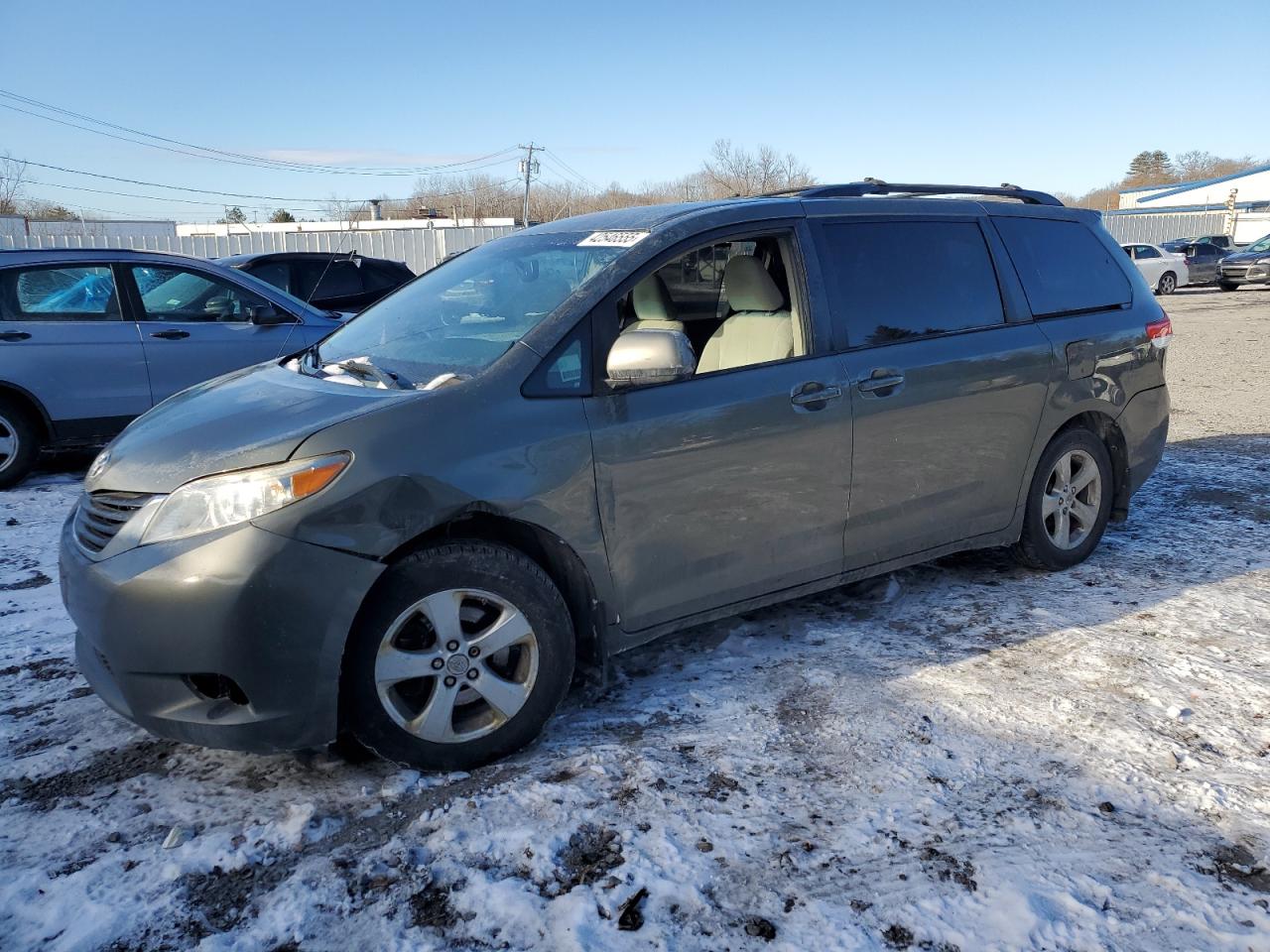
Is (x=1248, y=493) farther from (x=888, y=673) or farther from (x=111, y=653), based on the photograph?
(x=111, y=653)

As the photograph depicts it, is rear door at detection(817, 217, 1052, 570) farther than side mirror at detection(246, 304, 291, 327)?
No

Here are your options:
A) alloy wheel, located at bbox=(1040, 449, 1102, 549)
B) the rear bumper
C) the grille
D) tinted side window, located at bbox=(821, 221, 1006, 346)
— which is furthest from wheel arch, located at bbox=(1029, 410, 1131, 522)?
the grille

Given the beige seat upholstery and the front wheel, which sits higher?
the beige seat upholstery

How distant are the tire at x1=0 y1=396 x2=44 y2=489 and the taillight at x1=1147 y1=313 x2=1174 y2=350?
714 centimetres

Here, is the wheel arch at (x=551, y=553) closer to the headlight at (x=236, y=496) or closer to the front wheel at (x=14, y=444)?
the headlight at (x=236, y=496)

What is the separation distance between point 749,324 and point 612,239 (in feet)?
2.25

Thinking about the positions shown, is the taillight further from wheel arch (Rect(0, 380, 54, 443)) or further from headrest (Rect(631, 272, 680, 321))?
wheel arch (Rect(0, 380, 54, 443))

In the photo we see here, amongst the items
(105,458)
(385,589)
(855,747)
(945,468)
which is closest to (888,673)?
(855,747)

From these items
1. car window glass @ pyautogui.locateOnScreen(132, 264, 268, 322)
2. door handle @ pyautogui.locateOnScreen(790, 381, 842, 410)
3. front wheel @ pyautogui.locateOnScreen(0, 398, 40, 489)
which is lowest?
front wheel @ pyautogui.locateOnScreen(0, 398, 40, 489)

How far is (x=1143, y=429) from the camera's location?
5.01 meters

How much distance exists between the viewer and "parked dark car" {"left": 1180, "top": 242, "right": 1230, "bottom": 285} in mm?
29578

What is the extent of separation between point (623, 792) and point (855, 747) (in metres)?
0.80

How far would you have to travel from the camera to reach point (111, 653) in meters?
2.83

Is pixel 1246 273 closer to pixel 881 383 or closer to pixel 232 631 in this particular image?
pixel 881 383
